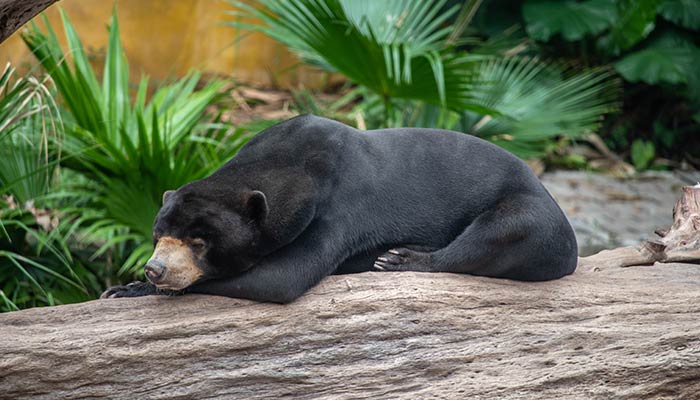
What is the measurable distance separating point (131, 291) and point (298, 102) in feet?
12.4

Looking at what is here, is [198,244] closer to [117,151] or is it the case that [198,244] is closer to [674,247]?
[117,151]

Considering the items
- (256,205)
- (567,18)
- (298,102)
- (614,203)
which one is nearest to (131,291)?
(256,205)

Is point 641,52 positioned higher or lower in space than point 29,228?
lower

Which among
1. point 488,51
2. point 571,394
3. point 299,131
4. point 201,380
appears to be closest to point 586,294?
point 571,394

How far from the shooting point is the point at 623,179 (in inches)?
374

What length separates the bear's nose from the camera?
3154mm

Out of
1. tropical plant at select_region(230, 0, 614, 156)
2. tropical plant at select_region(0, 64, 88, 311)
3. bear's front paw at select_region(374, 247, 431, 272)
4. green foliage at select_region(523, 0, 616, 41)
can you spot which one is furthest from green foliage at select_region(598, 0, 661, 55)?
bear's front paw at select_region(374, 247, 431, 272)

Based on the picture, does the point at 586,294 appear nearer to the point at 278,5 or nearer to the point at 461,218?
the point at 461,218

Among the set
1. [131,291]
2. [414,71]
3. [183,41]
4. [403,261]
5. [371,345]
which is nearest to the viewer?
[371,345]

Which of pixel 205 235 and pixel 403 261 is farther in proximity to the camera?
pixel 403 261

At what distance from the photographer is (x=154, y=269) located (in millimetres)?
3158

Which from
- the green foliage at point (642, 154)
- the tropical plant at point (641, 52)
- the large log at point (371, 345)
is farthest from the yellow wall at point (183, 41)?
the large log at point (371, 345)

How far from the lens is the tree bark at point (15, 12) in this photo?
3094 millimetres

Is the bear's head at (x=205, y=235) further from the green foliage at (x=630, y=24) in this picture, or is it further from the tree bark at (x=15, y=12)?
the green foliage at (x=630, y=24)
